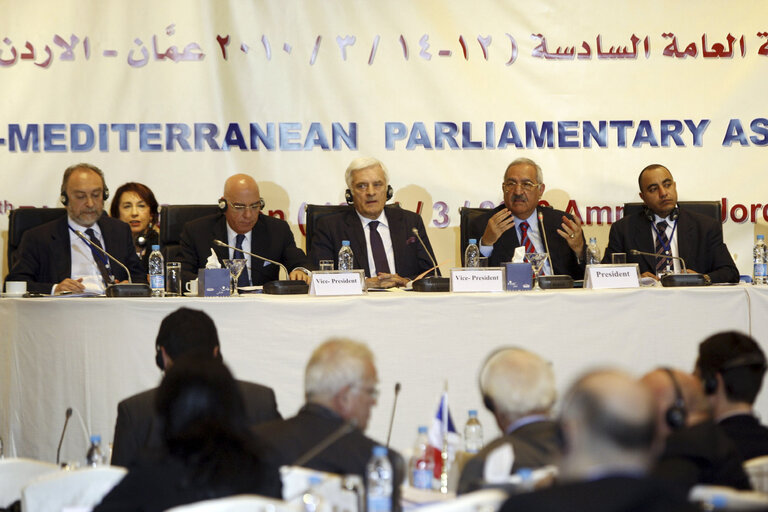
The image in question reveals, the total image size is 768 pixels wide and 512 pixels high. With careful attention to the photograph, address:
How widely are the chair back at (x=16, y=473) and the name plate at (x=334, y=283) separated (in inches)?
60.0

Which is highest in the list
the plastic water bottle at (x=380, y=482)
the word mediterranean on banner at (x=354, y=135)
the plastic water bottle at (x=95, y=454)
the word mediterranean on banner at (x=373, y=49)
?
the word mediterranean on banner at (x=373, y=49)

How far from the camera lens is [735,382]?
2402 millimetres

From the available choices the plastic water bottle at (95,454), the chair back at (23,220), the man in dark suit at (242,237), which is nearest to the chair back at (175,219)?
the man in dark suit at (242,237)

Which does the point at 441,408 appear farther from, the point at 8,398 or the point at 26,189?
the point at 26,189

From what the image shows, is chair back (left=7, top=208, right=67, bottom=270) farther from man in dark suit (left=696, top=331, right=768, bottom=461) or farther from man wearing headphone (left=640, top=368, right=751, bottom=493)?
man wearing headphone (left=640, top=368, right=751, bottom=493)

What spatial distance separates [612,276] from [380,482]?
2.10m

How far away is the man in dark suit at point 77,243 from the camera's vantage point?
4.68 metres

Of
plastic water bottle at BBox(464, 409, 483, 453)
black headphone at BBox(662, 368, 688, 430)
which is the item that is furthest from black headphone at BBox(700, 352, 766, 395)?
plastic water bottle at BBox(464, 409, 483, 453)

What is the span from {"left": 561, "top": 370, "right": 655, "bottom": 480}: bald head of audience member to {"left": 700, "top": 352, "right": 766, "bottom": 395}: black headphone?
833 mm

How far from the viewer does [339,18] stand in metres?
5.78

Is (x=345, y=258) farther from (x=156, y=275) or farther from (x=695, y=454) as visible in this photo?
(x=695, y=454)

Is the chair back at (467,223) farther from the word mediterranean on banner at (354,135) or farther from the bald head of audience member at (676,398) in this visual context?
the bald head of audience member at (676,398)

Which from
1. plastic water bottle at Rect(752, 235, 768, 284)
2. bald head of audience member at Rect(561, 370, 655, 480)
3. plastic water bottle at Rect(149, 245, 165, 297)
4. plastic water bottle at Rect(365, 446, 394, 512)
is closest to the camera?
bald head of audience member at Rect(561, 370, 655, 480)

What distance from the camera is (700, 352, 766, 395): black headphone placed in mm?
2418
